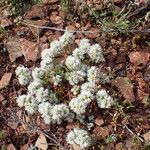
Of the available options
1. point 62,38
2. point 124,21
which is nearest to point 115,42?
point 124,21

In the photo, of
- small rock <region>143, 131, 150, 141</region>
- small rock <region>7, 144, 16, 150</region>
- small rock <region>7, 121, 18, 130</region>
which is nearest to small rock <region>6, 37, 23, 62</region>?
small rock <region>7, 121, 18, 130</region>

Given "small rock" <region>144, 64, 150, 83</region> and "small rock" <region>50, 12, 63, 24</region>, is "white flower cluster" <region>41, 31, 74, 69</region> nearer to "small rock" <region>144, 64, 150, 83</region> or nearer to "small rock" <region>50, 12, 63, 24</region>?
"small rock" <region>50, 12, 63, 24</region>

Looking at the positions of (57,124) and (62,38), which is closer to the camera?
(57,124)

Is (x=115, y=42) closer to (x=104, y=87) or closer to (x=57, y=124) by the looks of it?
(x=104, y=87)

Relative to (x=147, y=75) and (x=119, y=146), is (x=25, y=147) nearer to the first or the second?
(x=119, y=146)

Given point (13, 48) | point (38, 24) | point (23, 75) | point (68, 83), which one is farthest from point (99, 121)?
point (38, 24)

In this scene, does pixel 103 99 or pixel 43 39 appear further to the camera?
pixel 43 39
